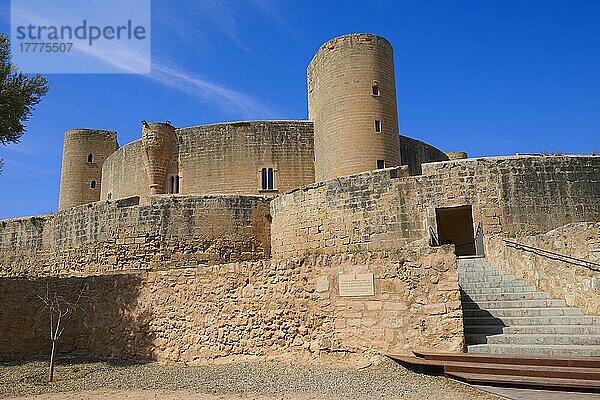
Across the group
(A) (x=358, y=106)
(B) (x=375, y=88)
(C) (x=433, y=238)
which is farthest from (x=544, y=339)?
(B) (x=375, y=88)

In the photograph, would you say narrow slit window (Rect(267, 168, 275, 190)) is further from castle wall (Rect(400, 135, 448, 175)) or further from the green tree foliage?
the green tree foliage

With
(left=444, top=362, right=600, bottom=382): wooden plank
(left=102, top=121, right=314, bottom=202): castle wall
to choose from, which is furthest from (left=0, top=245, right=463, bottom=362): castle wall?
(left=102, top=121, right=314, bottom=202): castle wall

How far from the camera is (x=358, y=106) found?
74.2 ft

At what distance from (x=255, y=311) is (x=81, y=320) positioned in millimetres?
5284

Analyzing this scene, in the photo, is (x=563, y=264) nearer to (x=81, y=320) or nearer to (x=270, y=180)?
(x=81, y=320)

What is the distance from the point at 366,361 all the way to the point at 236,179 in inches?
735

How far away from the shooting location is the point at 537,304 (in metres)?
9.89

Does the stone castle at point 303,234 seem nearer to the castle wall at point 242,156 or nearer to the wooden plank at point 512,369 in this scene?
the castle wall at point 242,156

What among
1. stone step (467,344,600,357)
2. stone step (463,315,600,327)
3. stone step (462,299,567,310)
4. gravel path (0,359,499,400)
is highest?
stone step (462,299,567,310)

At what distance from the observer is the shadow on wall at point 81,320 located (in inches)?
467

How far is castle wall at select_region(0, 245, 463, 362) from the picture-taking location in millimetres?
9023

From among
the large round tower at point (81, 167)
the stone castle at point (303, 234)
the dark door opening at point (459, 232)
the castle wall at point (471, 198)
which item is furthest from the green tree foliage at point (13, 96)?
the large round tower at point (81, 167)

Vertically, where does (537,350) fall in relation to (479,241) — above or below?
below

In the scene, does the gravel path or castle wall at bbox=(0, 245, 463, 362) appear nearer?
the gravel path
